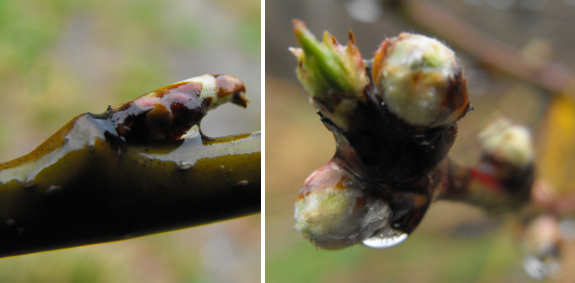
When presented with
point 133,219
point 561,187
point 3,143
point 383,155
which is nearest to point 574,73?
point 561,187

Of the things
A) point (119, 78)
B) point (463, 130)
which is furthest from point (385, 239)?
point (119, 78)

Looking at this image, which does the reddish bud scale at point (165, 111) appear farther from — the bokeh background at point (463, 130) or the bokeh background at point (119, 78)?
the bokeh background at point (119, 78)

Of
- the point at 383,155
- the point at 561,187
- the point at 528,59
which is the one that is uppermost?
the point at 383,155

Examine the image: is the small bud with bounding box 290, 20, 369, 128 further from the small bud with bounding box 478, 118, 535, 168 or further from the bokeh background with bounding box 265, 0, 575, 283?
the small bud with bounding box 478, 118, 535, 168

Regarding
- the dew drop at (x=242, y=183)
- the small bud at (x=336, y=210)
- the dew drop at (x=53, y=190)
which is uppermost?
the dew drop at (x=53, y=190)

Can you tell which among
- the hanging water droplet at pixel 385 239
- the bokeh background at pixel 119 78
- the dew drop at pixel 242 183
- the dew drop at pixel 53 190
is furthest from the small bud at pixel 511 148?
the bokeh background at pixel 119 78

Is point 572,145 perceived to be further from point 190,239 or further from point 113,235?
point 190,239

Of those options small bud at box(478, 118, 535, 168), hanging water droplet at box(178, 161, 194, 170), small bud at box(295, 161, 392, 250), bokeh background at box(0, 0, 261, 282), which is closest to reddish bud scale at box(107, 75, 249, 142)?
hanging water droplet at box(178, 161, 194, 170)
